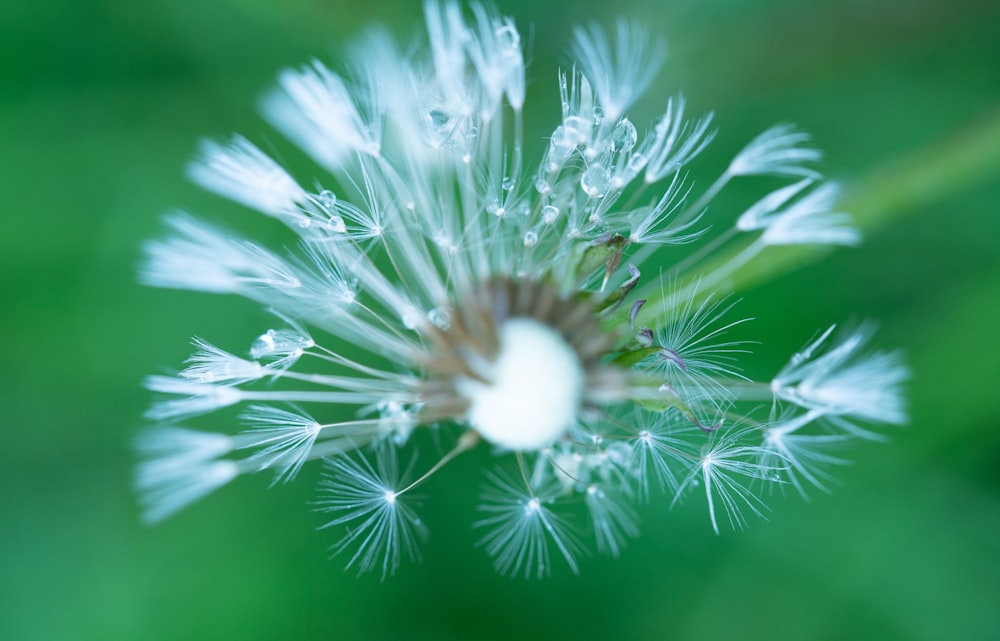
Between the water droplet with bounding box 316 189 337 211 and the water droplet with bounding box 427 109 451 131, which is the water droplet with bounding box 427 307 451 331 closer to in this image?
the water droplet with bounding box 316 189 337 211

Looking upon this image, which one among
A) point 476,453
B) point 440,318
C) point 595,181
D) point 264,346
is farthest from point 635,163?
point 476,453

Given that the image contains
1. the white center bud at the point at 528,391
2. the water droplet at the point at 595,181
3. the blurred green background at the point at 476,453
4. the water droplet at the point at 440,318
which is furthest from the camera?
the blurred green background at the point at 476,453

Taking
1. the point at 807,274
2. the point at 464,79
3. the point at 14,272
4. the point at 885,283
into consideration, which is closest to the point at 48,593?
the point at 14,272

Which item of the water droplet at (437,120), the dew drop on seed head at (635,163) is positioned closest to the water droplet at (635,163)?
the dew drop on seed head at (635,163)

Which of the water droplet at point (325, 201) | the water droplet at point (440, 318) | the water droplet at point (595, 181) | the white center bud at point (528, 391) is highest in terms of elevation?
the water droplet at point (325, 201)

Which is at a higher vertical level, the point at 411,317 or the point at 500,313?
the point at 411,317

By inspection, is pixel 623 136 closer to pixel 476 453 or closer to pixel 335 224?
pixel 335 224

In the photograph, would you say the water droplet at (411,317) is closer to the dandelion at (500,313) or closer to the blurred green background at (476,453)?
the dandelion at (500,313)

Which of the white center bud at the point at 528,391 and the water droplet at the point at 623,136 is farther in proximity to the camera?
the water droplet at the point at 623,136

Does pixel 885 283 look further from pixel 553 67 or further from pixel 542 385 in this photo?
pixel 542 385
